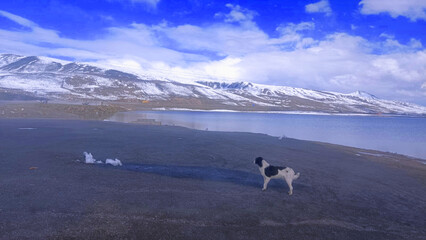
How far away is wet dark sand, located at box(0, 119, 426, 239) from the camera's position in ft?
24.3

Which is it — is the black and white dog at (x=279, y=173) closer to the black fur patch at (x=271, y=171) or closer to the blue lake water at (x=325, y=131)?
the black fur patch at (x=271, y=171)

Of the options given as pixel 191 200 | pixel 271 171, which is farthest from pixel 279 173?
pixel 191 200

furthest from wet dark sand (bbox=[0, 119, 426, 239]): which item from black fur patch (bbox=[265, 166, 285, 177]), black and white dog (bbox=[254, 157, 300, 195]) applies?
black fur patch (bbox=[265, 166, 285, 177])

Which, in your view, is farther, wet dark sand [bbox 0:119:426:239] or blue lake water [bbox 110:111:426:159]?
blue lake water [bbox 110:111:426:159]

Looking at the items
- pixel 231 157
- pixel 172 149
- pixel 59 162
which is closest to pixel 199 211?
pixel 59 162

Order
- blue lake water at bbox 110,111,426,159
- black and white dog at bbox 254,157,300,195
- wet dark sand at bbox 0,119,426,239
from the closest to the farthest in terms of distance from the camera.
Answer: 1. wet dark sand at bbox 0,119,426,239
2. black and white dog at bbox 254,157,300,195
3. blue lake water at bbox 110,111,426,159

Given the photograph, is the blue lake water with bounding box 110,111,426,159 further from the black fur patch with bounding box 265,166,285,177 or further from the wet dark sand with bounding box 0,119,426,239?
the black fur patch with bounding box 265,166,285,177

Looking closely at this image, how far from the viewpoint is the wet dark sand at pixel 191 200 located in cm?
741

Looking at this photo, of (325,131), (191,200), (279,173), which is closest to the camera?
(191,200)

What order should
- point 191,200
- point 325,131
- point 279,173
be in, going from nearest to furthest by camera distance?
point 191,200
point 279,173
point 325,131

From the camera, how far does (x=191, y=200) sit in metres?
9.55

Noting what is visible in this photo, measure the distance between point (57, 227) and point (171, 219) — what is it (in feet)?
8.27

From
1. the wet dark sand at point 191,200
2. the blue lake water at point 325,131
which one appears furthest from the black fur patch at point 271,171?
the blue lake water at point 325,131

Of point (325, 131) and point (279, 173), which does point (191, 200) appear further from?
point (325, 131)
